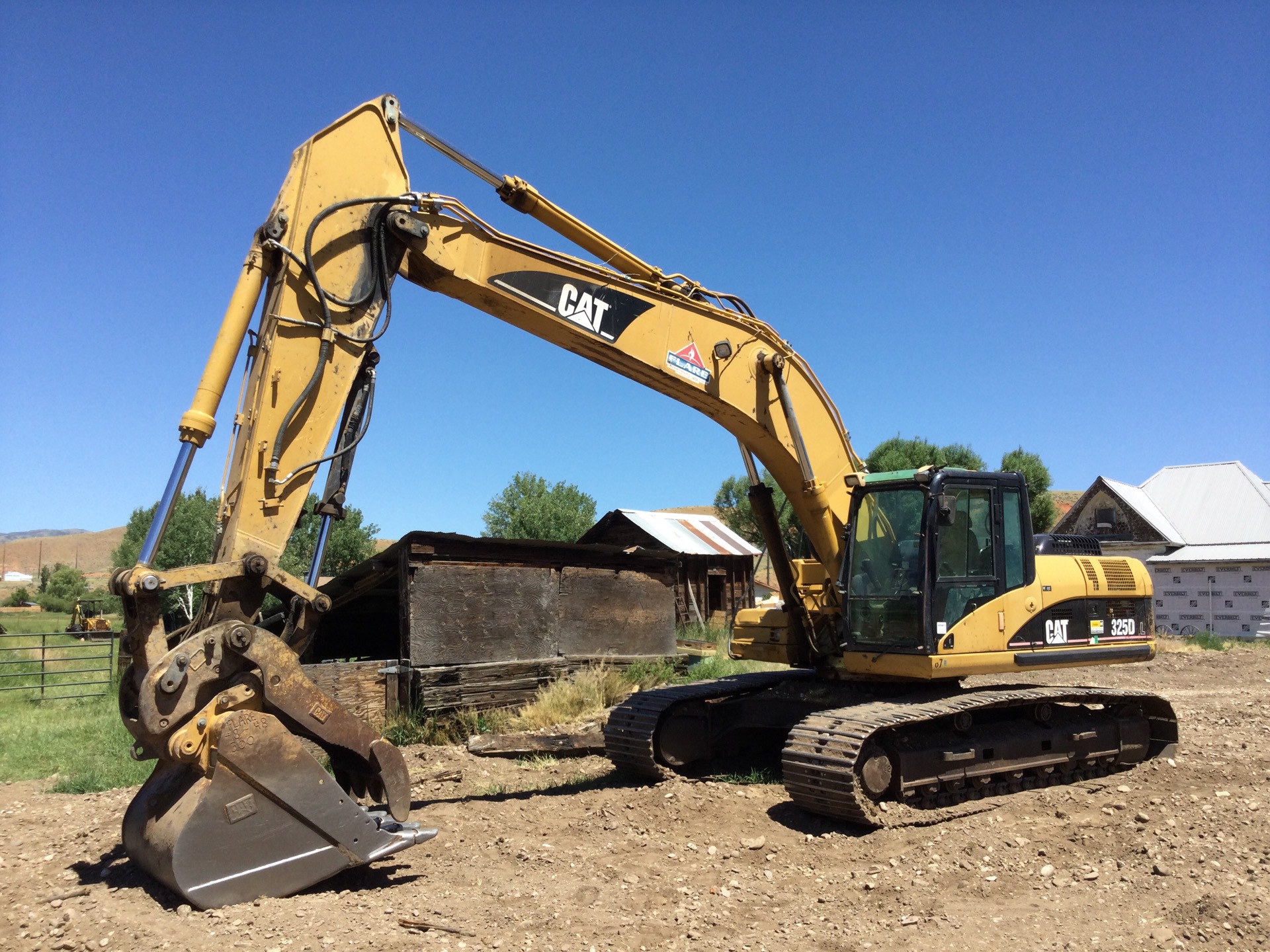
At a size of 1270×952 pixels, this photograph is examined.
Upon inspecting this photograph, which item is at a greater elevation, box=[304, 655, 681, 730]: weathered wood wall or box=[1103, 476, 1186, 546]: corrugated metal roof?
box=[1103, 476, 1186, 546]: corrugated metal roof

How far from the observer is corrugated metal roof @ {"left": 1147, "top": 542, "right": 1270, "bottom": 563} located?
1102 inches

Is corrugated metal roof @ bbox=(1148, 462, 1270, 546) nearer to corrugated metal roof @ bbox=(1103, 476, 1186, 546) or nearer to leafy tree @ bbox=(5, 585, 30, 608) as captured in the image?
corrugated metal roof @ bbox=(1103, 476, 1186, 546)

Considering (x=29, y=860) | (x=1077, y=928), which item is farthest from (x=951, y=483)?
(x=29, y=860)

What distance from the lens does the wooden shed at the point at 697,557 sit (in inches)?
1160

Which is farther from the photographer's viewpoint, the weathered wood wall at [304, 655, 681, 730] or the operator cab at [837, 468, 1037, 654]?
the weathered wood wall at [304, 655, 681, 730]

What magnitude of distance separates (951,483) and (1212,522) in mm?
28263

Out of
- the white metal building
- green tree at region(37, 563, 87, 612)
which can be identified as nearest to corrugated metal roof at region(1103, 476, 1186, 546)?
the white metal building

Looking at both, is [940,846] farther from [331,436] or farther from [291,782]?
[331,436]

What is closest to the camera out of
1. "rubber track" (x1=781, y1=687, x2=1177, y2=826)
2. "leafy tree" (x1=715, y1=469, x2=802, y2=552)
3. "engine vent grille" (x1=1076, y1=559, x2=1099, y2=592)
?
"rubber track" (x1=781, y1=687, x2=1177, y2=826)

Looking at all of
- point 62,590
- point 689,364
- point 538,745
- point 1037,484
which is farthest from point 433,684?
point 62,590

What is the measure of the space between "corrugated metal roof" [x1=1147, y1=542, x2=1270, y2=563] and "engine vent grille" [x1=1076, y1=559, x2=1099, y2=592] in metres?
23.1

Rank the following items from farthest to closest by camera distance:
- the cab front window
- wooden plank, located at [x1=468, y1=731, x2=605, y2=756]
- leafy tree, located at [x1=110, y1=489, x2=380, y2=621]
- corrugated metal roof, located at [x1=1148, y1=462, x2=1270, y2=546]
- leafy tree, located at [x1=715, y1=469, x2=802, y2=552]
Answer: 1. leafy tree, located at [x1=715, y1=469, x2=802, y2=552]
2. leafy tree, located at [x1=110, y1=489, x2=380, y2=621]
3. corrugated metal roof, located at [x1=1148, y1=462, x2=1270, y2=546]
4. wooden plank, located at [x1=468, y1=731, x2=605, y2=756]
5. the cab front window

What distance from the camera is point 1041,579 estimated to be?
8492mm

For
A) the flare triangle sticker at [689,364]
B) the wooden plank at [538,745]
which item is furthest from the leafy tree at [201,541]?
A: the flare triangle sticker at [689,364]
